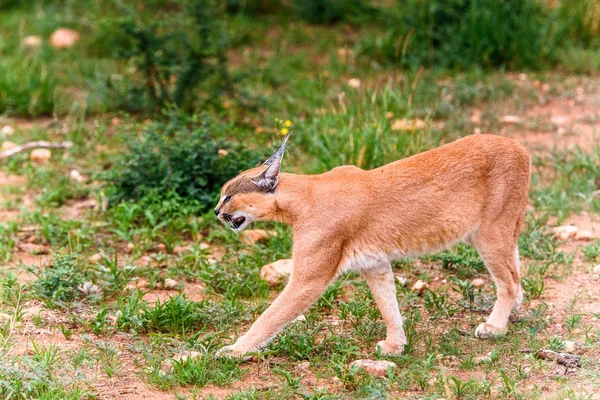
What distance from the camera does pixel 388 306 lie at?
5.34 m

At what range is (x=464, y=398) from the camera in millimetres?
4613

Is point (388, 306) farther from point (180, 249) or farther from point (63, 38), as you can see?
point (63, 38)

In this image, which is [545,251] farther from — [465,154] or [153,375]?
[153,375]

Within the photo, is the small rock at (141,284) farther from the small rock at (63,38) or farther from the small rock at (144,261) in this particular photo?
the small rock at (63,38)

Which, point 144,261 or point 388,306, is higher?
point 388,306

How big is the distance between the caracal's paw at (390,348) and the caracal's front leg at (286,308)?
1.76ft

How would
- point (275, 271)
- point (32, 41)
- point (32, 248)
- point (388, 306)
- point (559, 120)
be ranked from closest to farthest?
point (388, 306) < point (275, 271) < point (32, 248) < point (559, 120) < point (32, 41)

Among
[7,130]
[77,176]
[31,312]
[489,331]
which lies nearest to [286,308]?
[489,331]

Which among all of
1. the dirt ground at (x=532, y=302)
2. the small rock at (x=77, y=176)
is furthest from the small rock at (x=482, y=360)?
the small rock at (x=77, y=176)

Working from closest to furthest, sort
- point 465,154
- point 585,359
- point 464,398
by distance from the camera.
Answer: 1. point 464,398
2. point 585,359
3. point 465,154

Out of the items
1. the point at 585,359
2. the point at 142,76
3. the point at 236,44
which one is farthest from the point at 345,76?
the point at 585,359

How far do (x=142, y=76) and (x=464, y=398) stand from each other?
19.7 ft

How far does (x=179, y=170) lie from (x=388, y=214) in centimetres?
268

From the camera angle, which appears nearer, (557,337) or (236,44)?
(557,337)
